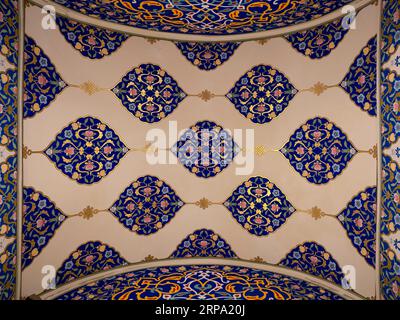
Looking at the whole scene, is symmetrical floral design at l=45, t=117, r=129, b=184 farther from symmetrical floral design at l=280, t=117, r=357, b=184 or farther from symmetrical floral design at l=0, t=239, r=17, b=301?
symmetrical floral design at l=280, t=117, r=357, b=184

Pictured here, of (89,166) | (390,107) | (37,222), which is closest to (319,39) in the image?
(390,107)

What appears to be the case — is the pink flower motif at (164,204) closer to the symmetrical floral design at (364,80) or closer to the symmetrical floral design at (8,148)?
the symmetrical floral design at (8,148)

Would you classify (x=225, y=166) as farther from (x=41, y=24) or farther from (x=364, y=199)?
(x=41, y=24)

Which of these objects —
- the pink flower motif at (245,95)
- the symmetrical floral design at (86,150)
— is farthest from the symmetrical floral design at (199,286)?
the pink flower motif at (245,95)

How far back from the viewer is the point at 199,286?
1.19 metres

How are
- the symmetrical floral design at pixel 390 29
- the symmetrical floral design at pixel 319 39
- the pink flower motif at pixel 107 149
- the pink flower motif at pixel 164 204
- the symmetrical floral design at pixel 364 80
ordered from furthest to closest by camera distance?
the pink flower motif at pixel 164 204 → the pink flower motif at pixel 107 149 → the symmetrical floral design at pixel 319 39 → the symmetrical floral design at pixel 364 80 → the symmetrical floral design at pixel 390 29

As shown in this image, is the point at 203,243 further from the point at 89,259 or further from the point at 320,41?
the point at 320,41

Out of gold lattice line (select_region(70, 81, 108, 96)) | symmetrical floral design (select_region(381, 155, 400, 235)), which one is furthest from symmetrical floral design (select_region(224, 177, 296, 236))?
gold lattice line (select_region(70, 81, 108, 96))

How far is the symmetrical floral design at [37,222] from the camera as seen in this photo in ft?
3.67

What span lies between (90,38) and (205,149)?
763 millimetres

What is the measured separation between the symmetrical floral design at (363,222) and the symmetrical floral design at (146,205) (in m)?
0.79

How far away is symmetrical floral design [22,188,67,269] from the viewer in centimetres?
A: 112

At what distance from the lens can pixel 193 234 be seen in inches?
55.8

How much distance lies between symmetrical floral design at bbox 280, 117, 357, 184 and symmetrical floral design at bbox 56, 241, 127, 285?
1.00 m
